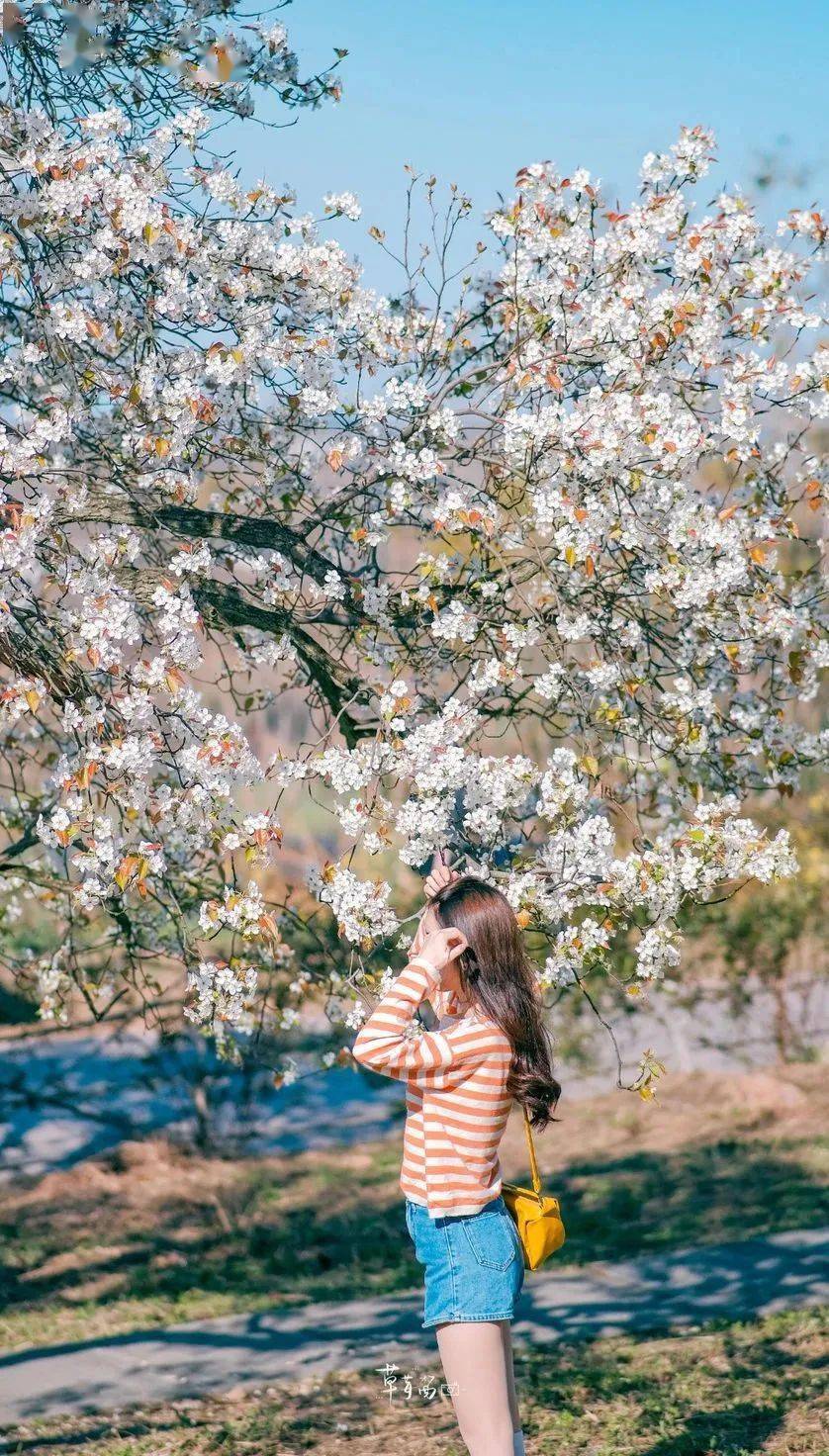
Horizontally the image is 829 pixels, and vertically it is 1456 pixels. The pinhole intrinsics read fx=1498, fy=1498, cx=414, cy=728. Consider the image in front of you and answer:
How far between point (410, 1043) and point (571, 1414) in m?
2.40

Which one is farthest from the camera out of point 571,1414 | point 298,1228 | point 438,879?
point 298,1228

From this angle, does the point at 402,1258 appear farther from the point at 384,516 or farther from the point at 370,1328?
the point at 384,516

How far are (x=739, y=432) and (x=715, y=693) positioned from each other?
106 centimetres

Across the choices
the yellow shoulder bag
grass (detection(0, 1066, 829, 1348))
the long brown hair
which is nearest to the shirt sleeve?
the long brown hair

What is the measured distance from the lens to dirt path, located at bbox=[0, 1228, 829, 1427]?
5.72 metres

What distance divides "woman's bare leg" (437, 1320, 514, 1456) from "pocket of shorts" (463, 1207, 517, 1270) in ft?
0.42

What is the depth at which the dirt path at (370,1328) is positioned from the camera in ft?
18.8

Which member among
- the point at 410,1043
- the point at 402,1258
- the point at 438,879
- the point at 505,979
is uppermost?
the point at 438,879

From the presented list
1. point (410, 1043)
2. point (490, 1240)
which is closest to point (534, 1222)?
point (490, 1240)

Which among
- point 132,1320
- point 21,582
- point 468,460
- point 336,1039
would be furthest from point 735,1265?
point 21,582

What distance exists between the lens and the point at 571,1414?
5020 millimetres

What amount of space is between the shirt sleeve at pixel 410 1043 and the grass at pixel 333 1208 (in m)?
4.57

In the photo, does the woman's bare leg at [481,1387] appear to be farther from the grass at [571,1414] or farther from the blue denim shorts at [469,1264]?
the grass at [571,1414]

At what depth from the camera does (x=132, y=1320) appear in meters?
7.46
